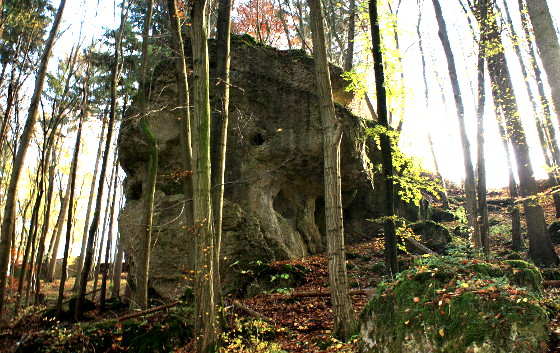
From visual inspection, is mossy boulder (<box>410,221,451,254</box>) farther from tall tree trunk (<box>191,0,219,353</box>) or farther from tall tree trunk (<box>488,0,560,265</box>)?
tall tree trunk (<box>191,0,219,353</box>)

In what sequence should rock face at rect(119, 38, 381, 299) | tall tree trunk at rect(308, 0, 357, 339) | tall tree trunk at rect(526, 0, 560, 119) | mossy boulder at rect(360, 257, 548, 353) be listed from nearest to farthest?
1. mossy boulder at rect(360, 257, 548, 353)
2. tall tree trunk at rect(308, 0, 357, 339)
3. tall tree trunk at rect(526, 0, 560, 119)
4. rock face at rect(119, 38, 381, 299)

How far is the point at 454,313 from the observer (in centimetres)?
362

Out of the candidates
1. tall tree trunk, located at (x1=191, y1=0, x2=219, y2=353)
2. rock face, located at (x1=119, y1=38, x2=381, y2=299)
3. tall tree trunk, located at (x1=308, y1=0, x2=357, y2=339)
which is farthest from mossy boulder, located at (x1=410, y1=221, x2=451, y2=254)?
tall tree trunk, located at (x1=191, y1=0, x2=219, y2=353)

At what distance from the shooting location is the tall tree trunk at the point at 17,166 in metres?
7.27

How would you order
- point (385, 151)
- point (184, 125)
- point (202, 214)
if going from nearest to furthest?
point (202, 214)
point (184, 125)
point (385, 151)

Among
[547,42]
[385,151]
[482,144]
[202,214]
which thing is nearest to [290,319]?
[202,214]

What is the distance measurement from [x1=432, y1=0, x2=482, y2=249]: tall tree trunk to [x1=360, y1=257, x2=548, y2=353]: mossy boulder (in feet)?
17.7

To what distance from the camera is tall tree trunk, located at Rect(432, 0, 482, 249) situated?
1012 cm

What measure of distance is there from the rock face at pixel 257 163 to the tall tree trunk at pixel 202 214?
4252 millimetres

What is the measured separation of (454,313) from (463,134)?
8.35 meters

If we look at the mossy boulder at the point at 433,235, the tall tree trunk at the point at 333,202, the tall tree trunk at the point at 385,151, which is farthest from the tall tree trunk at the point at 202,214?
the mossy boulder at the point at 433,235

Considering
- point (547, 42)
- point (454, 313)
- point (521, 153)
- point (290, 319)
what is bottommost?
point (290, 319)

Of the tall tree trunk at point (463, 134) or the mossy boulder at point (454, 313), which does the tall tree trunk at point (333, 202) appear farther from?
the tall tree trunk at point (463, 134)

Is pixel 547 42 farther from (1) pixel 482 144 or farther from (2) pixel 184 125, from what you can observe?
(2) pixel 184 125
